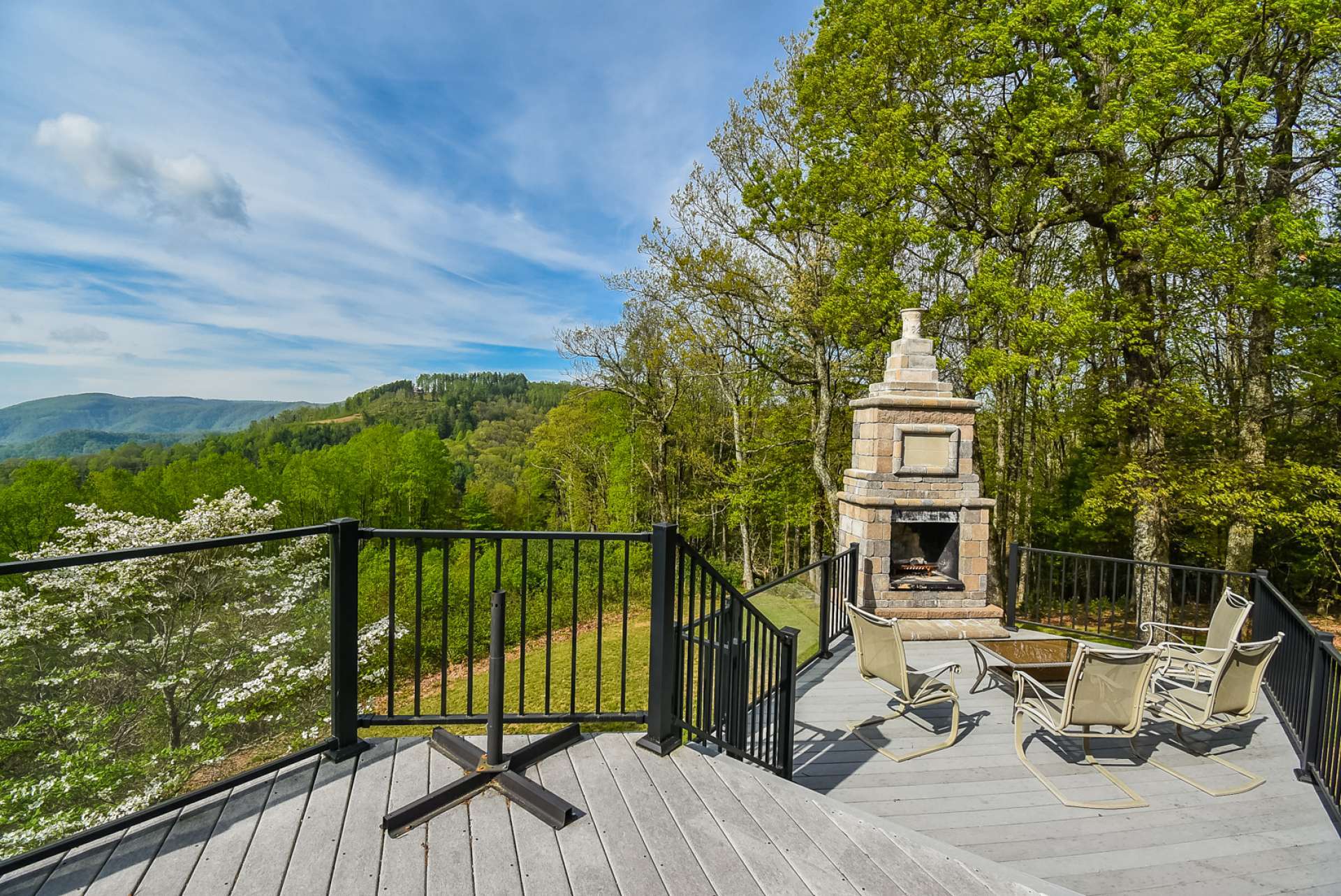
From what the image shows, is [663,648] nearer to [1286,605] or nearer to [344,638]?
[344,638]

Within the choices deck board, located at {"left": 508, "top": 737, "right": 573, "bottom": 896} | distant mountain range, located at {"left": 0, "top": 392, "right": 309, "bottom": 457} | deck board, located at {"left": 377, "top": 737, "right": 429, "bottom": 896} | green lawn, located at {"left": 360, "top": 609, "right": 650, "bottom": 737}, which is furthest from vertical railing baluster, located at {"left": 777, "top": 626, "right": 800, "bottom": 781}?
distant mountain range, located at {"left": 0, "top": 392, "right": 309, "bottom": 457}

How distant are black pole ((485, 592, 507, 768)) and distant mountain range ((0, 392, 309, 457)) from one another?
6029cm

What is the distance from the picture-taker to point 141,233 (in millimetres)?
22594

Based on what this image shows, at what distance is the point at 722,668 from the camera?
2861 mm

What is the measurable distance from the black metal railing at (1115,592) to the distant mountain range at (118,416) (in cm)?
6098

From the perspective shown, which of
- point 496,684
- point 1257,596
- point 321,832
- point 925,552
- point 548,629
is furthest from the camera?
point 925,552

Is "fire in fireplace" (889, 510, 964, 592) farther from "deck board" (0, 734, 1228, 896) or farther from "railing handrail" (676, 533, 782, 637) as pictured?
"railing handrail" (676, 533, 782, 637)

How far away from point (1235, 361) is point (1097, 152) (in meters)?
5.19

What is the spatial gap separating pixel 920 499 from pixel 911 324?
1938 millimetres

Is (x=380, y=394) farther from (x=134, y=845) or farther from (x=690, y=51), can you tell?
(x=134, y=845)

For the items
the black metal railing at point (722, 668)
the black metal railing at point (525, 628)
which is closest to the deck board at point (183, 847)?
the black metal railing at point (722, 668)

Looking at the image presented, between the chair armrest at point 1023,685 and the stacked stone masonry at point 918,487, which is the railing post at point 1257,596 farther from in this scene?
the chair armrest at point 1023,685

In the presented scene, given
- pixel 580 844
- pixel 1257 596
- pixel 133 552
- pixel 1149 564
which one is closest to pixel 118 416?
pixel 133 552

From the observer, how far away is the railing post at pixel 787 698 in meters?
3.04
